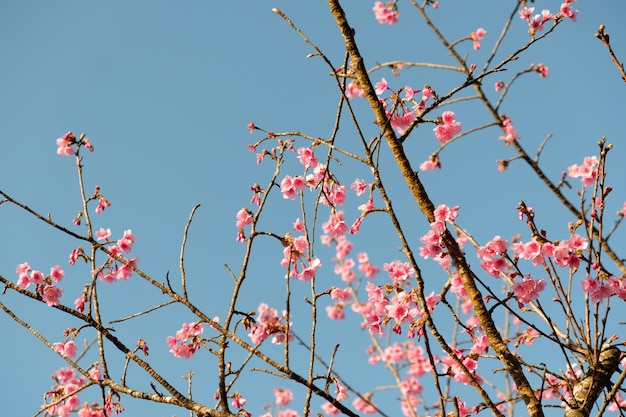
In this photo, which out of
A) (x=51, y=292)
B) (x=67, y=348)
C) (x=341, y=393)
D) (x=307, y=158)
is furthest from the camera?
(x=341, y=393)

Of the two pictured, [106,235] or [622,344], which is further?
[106,235]

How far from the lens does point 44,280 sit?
3.24m

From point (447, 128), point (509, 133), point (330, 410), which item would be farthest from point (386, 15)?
point (330, 410)

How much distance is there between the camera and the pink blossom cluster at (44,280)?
3045 mm

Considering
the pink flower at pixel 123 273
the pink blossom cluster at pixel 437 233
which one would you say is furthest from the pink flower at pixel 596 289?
the pink flower at pixel 123 273

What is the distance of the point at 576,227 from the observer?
2648mm

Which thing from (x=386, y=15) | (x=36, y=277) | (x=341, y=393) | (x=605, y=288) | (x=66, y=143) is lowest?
(x=605, y=288)

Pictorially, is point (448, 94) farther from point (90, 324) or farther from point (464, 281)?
point (90, 324)

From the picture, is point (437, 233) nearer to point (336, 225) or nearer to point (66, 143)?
point (336, 225)

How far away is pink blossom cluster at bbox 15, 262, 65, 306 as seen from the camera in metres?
3.04

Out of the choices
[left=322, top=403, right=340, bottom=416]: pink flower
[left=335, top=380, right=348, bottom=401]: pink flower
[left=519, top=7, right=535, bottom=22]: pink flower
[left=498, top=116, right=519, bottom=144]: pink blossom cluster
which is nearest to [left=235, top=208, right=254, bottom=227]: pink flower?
[left=335, top=380, right=348, bottom=401]: pink flower

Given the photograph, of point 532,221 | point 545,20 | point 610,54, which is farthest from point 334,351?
point 545,20

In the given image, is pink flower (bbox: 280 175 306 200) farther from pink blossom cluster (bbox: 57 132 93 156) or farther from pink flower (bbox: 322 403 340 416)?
pink flower (bbox: 322 403 340 416)

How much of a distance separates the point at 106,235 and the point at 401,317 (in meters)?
2.63
